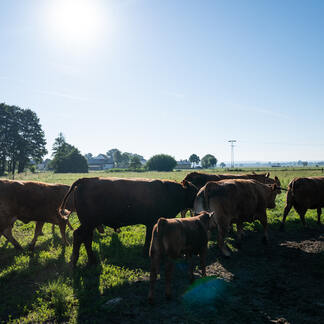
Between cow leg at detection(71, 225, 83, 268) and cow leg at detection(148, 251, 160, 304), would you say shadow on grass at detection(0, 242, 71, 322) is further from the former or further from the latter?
cow leg at detection(148, 251, 160, 304)

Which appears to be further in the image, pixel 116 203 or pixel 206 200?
pixel 206 200

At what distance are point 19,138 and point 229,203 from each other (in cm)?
6357

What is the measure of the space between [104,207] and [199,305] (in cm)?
296

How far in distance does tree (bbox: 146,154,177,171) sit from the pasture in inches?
3305

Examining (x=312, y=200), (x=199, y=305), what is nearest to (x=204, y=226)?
(x=199, y=305)

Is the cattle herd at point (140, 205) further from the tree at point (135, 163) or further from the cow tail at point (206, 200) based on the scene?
the tree at point (135, 163)

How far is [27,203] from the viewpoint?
22.1ft

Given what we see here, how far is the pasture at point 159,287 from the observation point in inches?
146

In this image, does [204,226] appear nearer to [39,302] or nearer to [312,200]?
[39,302]

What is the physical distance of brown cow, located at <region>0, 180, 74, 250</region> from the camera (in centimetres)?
639

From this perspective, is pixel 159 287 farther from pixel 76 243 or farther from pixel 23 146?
pixel 23 146

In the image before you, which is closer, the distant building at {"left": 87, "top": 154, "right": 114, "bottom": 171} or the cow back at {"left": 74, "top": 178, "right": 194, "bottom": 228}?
the cow back at {"left": 74, "top": 178, "right": 194, "bottom": 228}

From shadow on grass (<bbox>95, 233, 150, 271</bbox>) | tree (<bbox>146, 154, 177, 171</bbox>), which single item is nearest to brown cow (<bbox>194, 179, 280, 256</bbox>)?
shadow on grass (<bbox>95, 233, 150, 271</bbox>)

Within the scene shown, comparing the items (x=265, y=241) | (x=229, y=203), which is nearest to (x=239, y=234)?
(x=265, y=241)
